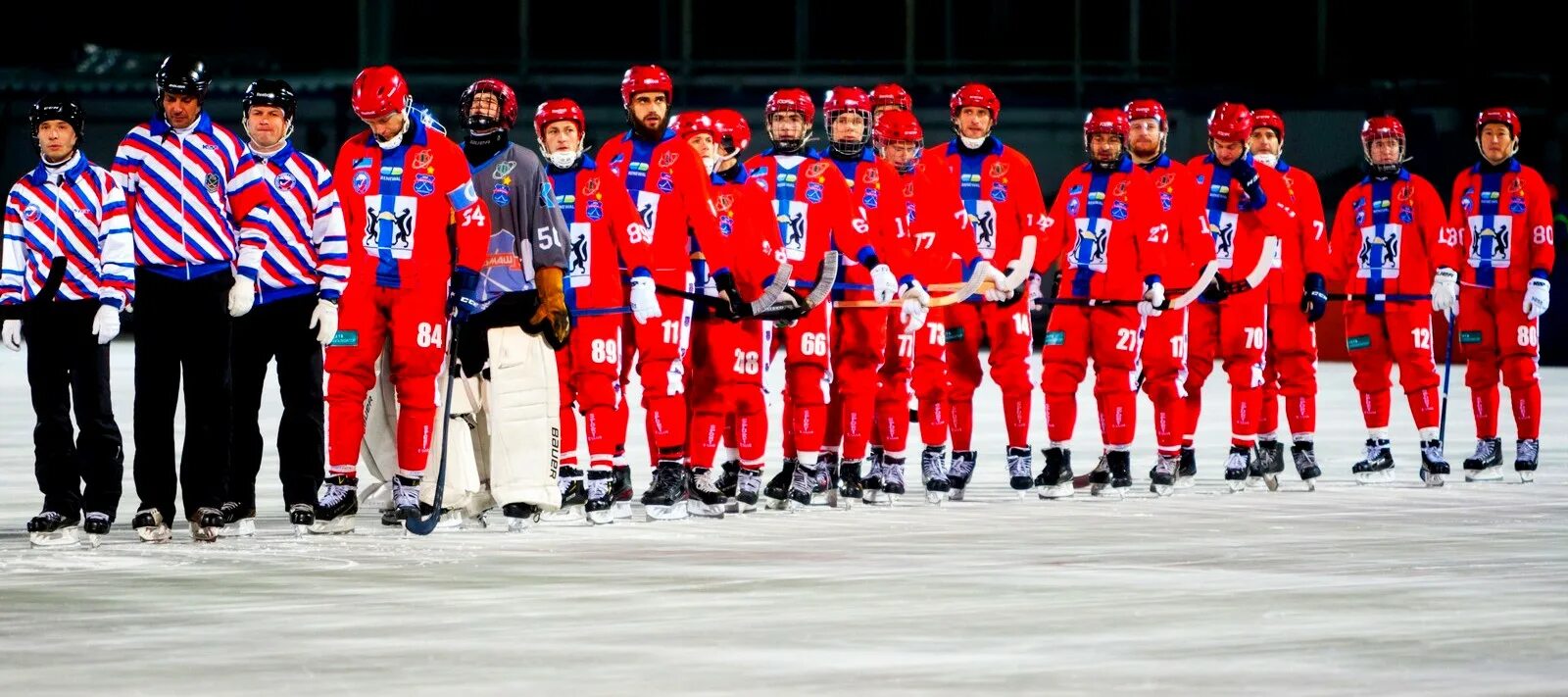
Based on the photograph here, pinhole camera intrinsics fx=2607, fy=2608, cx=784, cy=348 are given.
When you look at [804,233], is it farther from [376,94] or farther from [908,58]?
[908,58]

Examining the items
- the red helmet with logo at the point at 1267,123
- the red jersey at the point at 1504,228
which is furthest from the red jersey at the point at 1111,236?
the red jersey at the point at 1504,228

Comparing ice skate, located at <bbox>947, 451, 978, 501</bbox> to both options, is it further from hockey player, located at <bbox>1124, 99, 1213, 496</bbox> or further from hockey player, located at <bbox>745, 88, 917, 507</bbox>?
hockey player, located at <bbox>1124, 99, 1213, 496</bbox>

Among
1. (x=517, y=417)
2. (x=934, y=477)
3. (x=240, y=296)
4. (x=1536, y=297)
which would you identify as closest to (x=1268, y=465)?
(x=1536, y=297)

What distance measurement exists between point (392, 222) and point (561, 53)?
21505 millimetres

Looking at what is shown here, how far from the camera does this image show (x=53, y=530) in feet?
35.5

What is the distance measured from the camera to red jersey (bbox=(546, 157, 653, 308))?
12.1m

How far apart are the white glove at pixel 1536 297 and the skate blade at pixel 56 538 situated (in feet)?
26.8

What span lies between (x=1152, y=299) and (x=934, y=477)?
153 cm

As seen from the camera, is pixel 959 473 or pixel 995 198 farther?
pixel 995 198

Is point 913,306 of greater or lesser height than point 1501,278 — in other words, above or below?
below

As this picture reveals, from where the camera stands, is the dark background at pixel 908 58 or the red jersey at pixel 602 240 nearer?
the red jersey at pixel 602 240

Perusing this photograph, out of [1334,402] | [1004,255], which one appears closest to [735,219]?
[1004,255]

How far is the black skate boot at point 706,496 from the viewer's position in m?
12.3

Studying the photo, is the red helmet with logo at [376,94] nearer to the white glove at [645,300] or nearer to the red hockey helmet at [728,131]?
the white glove at [645,300]
